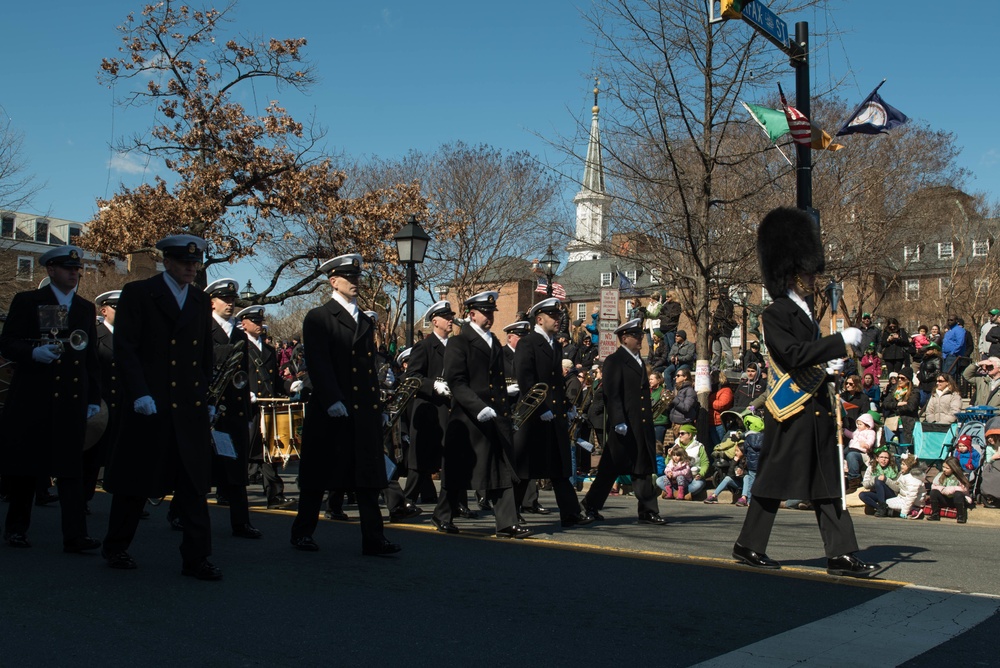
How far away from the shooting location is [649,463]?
10633 mm

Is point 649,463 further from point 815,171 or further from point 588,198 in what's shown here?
point 815,171

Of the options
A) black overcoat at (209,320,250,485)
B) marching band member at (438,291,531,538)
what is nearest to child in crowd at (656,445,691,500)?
marching band member at (438,291,531,538)

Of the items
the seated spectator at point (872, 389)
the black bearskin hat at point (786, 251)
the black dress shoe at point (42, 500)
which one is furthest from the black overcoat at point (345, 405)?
the seated spectator at point (872, 389)

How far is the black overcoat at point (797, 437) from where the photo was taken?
709cm

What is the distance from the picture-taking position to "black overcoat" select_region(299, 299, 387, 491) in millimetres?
7944

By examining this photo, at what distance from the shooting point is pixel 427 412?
11883 millimetres

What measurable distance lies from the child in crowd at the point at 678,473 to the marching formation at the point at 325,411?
14.7ft

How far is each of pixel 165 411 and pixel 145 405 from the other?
9.4 inches

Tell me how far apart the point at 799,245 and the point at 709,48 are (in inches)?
399

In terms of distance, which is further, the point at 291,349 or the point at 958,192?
the point at 958,192

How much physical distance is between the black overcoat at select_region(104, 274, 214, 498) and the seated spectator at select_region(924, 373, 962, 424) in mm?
11615

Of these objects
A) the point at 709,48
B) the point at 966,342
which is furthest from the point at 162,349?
the point at 966,342

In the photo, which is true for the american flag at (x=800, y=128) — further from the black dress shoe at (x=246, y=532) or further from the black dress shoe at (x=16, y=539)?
the black dress shoe at (x=16, y=539)

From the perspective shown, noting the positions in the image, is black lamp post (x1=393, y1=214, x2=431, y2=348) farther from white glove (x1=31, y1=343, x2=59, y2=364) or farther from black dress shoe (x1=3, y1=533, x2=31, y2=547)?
black dress shoe (x1=3, y1=533, x2=31, y2=547)
